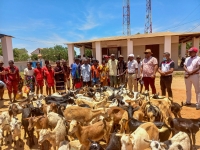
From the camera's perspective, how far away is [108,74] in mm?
8898

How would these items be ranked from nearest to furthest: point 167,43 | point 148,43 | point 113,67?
point 113,67
point 167,43
point 148,43

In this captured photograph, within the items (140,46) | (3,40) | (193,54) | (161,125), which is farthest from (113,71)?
(140,46)

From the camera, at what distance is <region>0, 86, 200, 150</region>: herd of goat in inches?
119

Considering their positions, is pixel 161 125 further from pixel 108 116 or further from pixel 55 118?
pixel 55 118

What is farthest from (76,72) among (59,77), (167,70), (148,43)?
(148,43)

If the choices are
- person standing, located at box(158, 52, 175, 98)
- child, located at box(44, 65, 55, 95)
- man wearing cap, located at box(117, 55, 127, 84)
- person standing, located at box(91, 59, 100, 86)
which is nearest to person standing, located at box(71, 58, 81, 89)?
person standing, located at box(91, 59, 100, 86)

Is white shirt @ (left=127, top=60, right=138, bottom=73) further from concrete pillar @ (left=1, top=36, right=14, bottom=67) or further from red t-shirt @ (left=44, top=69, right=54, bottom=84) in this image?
concrete pillar @ (left=1, top=36, right=14, bottom=67)

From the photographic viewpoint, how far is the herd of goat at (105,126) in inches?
119

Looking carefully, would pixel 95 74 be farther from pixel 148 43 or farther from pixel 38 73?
pixel 148 43

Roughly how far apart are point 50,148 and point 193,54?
5.14m

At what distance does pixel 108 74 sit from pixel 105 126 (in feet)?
17.5

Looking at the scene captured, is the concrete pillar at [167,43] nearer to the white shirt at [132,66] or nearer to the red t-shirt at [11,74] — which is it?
the white shirt at [132,66]

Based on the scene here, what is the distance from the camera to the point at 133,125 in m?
3.71

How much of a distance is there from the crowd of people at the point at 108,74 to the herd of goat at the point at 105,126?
1461mm
